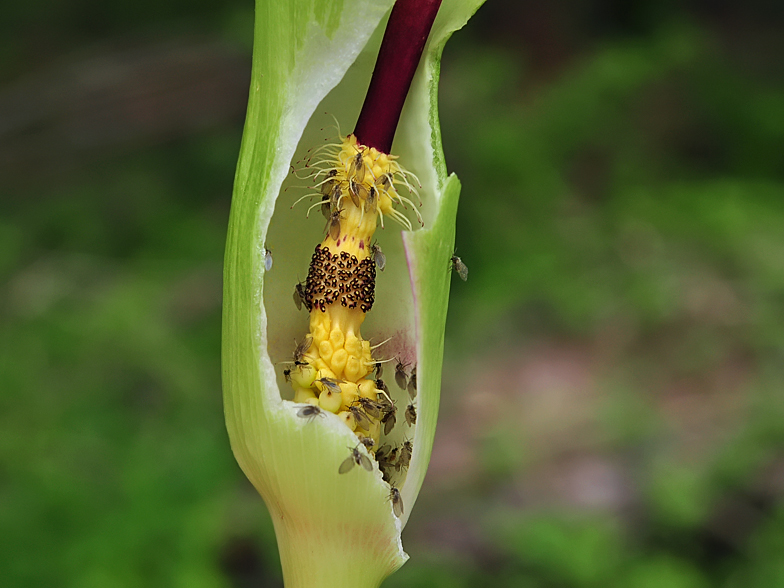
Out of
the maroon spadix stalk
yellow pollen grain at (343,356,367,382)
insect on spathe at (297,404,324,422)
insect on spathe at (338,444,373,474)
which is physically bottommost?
insect on spathe at (338,444,373,474)

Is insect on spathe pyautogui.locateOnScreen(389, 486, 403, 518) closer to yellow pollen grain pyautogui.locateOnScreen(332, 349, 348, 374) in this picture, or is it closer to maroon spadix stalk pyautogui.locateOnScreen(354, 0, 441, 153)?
yellow pollen grain pyautogui.locateOnScreen(332, 349, 348, 374)

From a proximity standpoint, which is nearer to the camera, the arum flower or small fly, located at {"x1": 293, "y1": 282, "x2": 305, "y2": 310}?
the arum flower

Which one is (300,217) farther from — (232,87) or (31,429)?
(232,87)

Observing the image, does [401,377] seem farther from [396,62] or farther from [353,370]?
[396,62]

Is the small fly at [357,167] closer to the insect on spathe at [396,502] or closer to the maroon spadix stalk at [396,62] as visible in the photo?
the maroon spadix stalk at [396,62]

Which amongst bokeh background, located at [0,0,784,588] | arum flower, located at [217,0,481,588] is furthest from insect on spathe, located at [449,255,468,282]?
bokeh background, located at [0,0,784,588]

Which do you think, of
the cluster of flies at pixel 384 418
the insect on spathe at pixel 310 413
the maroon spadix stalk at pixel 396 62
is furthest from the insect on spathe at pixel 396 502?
the maroon spadix stalk at pixel 396 62

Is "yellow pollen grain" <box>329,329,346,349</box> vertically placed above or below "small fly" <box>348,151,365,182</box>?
below
